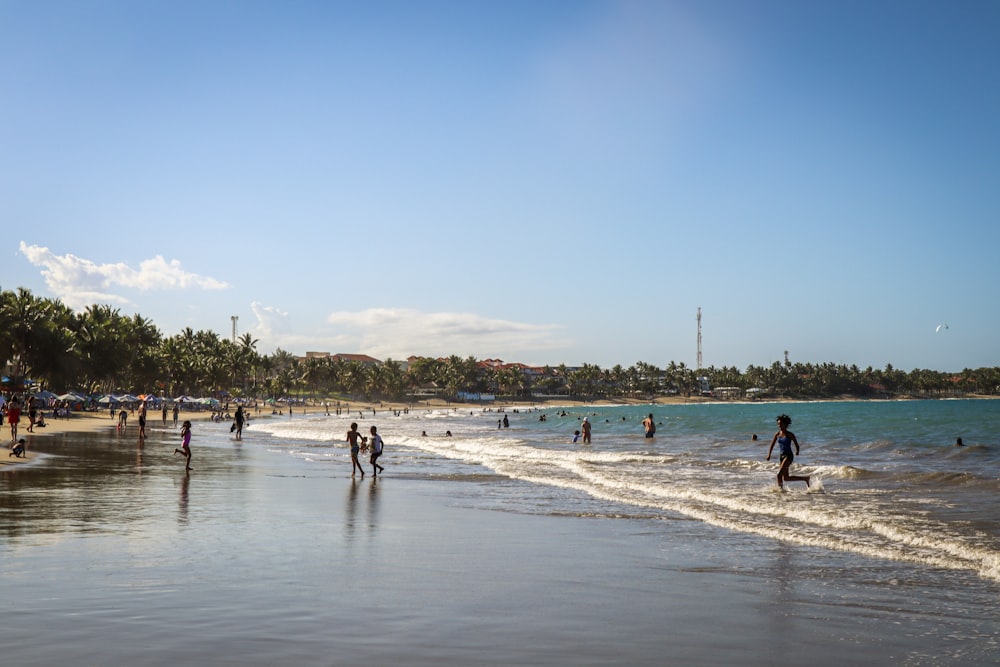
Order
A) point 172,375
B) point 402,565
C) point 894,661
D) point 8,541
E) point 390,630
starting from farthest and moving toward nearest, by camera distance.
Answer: point 172,375, point 8,541, point 402,565, point 390,630, point 894,661

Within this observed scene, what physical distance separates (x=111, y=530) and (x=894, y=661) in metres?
11.4

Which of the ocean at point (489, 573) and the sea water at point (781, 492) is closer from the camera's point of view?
the ocean at point (489, 573)

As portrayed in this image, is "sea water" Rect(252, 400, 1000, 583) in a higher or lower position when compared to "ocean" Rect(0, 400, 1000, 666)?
lower

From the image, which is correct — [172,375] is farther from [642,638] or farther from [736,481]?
[642,638]

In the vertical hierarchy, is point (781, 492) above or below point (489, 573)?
below

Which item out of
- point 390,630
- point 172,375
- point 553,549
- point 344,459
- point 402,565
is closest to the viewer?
point 390,630

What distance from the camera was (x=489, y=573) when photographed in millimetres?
10055

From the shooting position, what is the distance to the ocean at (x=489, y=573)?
6871mm

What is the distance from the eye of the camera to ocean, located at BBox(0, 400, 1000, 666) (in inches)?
271

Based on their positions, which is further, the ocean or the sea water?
the sea water

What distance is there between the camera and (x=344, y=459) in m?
33.6

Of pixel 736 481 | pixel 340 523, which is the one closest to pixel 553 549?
pixel 340 523

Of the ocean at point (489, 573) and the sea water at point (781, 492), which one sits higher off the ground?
the ocean at point (489, 573)

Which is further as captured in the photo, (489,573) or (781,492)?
(781,492)
